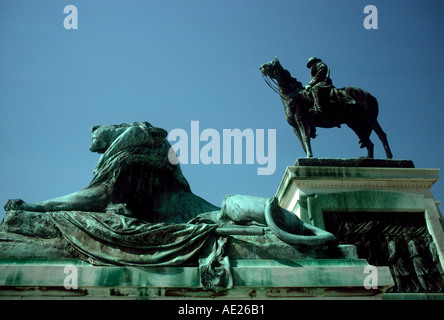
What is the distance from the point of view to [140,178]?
4504mm

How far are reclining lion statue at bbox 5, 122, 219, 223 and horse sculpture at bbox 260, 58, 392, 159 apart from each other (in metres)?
3.45

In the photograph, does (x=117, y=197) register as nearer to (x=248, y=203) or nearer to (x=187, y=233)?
(x=187, y=233)

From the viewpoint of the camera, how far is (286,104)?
8.06 meters

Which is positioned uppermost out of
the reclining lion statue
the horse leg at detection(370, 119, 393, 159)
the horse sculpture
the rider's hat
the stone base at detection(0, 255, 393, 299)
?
the rider's hat

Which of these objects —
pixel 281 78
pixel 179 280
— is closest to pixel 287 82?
pixel 281 78

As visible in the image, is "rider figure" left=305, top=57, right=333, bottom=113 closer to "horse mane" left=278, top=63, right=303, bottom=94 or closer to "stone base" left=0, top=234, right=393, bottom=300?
"horse mane" left=278, top=63, right=303, bottom=94

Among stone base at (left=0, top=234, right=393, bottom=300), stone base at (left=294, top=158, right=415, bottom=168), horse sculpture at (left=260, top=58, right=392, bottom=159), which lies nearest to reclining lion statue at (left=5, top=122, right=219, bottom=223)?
stone base at (left=0, top=234, right=393, bottom=300)

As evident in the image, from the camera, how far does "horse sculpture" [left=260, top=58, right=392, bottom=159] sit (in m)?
7.58

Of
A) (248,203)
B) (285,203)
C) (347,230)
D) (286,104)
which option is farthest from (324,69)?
(248,203)

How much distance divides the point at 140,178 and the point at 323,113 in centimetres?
436

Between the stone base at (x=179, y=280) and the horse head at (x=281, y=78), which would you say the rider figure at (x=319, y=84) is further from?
the stone base at (x=179, y=280)

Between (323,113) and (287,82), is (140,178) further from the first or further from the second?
(287,82)
